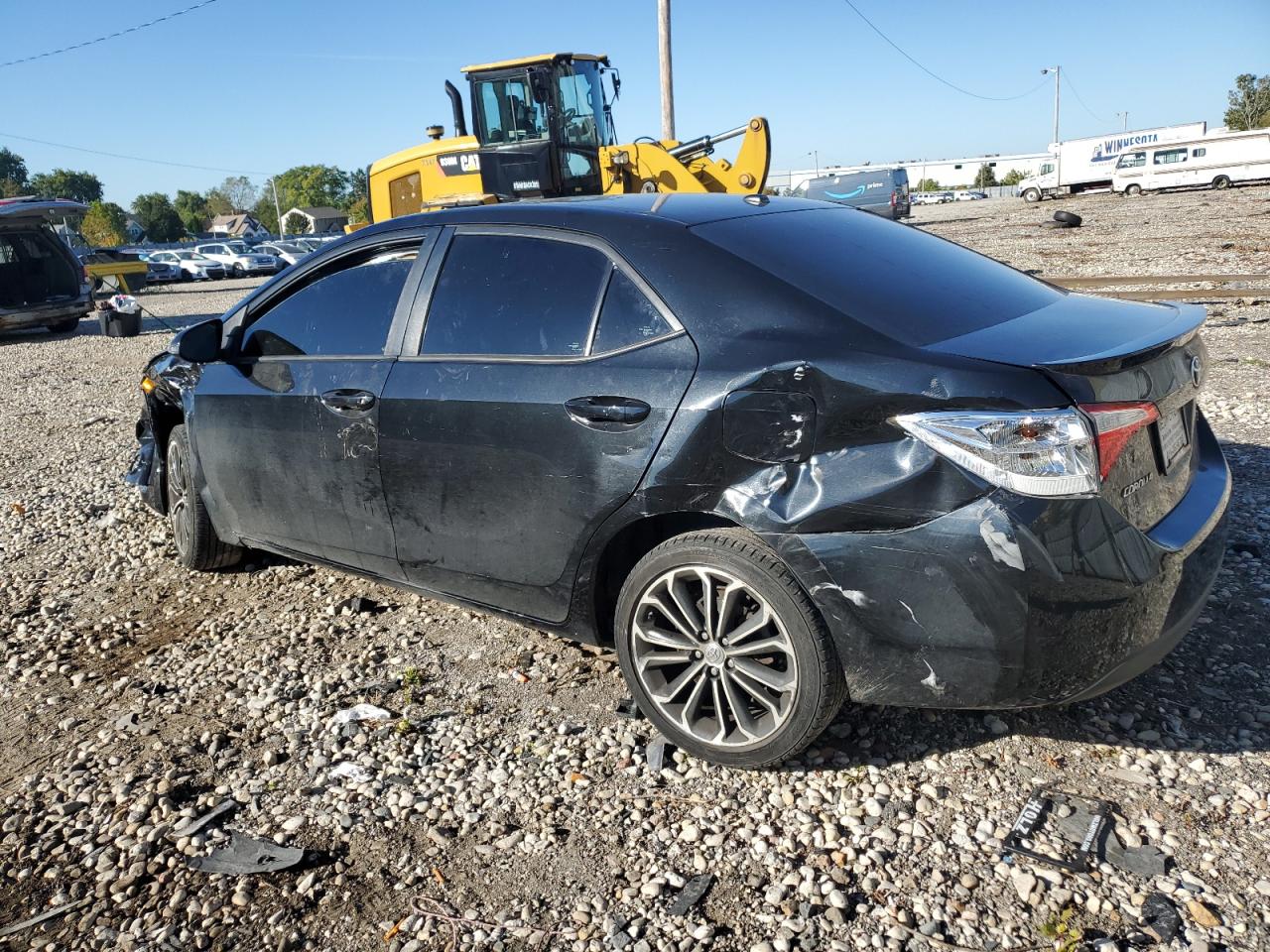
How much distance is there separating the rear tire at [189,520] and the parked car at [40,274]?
1580 cm

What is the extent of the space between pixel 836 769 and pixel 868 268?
1584mm

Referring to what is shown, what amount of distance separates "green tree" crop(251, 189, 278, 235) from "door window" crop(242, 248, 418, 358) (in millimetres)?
138908

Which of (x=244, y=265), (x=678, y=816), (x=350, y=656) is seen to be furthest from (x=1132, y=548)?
(x=244, y=265)

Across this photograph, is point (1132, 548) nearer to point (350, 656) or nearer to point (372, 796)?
point (372, 796)

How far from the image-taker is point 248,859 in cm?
287

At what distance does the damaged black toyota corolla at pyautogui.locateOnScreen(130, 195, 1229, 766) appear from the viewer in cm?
261

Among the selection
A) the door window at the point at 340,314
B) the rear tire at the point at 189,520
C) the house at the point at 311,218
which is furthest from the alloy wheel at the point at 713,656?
the house at the point at 311,218

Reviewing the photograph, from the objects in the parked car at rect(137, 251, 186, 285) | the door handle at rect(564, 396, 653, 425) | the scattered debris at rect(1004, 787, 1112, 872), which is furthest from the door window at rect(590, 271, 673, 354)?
the parked car at rect(137, 251, 186, 285)

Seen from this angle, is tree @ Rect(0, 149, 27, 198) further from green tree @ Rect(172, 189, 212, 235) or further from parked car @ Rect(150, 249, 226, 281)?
parked car @ Rect(150, 249, 226, 281)

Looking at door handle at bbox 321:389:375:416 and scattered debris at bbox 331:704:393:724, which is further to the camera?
door handle at bbox 321:389:375:416

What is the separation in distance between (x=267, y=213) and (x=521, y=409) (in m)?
150

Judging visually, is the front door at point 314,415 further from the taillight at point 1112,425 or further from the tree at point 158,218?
the tree at point 158,218

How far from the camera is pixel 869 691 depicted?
2.83 meters

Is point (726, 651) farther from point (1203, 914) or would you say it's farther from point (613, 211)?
point (613, 211)
